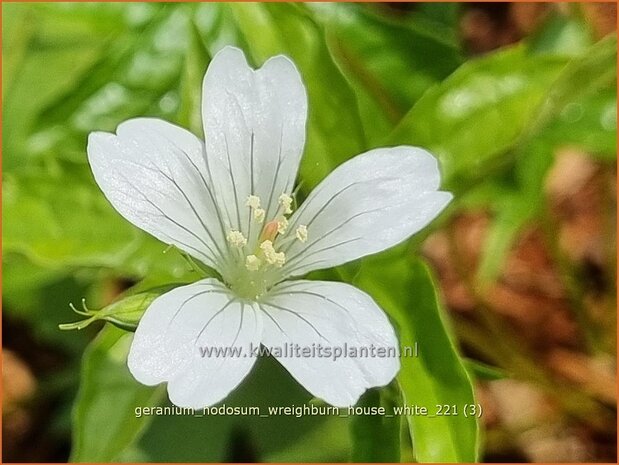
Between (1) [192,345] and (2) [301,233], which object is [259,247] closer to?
(2) [301,233]

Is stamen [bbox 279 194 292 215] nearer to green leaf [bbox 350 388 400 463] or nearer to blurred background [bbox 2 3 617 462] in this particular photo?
blurred background [bbox 2 3 617 462]

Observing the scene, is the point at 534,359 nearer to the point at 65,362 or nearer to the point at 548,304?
the point at 548,304

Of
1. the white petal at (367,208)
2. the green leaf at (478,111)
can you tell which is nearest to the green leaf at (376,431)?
the white petal at (367,208)

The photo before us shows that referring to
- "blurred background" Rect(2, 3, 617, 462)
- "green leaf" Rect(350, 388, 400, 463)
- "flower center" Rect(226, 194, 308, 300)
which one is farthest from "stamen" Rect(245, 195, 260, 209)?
"green leaf" Rect(350, 388, 400, 463)

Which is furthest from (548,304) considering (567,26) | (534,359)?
(567,26)

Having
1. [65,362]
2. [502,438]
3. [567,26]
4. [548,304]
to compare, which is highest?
[567,26]
